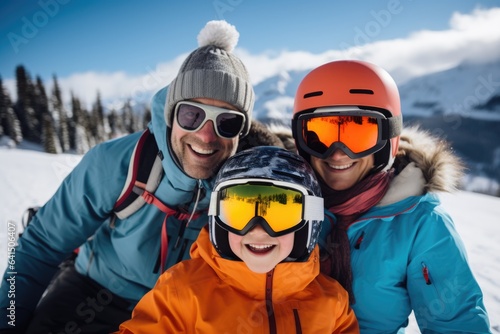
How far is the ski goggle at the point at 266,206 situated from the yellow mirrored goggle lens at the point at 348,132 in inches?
20.7

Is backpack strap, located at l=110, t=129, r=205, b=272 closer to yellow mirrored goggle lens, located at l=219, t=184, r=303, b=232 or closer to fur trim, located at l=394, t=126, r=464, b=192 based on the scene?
yellow mirrored goggle lens, located at l=219, t=184, r=303, b=232

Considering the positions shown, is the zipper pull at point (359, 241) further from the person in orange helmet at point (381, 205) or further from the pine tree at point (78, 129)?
the pine tree at point (78, 129)

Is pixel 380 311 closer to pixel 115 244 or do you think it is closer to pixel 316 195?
pixel 316 195

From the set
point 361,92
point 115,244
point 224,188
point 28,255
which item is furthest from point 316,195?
point 28,255

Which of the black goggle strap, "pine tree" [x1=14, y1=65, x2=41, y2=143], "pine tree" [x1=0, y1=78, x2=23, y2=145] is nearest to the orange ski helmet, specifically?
the black goggle strap

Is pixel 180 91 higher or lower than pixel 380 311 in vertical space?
higher

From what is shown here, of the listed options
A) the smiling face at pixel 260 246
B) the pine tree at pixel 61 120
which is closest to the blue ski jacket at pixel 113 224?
the smiling face at pixel 260 246

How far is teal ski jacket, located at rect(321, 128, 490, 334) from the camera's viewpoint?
1.83 metres

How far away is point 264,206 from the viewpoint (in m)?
1.95

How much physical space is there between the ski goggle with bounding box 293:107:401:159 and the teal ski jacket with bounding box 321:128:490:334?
29 centimetres

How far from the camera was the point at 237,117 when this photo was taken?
251 cm

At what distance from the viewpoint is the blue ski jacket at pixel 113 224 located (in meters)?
2.49

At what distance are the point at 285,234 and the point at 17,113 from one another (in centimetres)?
4835

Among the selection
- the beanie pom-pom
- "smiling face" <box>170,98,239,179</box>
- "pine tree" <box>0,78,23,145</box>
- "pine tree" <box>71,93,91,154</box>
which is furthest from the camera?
"pine tree" <box>71,93,91,154</box>
